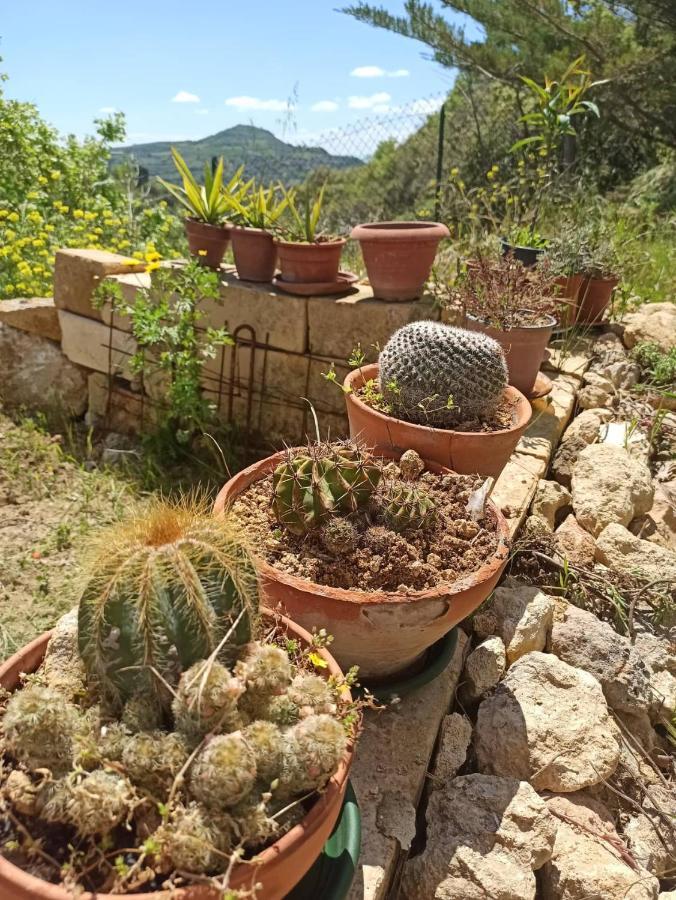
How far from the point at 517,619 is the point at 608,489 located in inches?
36.6

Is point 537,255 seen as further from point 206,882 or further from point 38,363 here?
point 206,882

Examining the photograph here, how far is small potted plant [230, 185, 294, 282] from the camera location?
3.59 metres

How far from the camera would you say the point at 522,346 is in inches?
126

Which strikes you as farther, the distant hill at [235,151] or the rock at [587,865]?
the distant hill at [235,151]

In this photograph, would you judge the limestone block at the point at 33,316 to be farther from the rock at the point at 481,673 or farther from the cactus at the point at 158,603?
the cactus at the point at 158,603

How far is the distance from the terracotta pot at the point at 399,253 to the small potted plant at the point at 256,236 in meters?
0.56

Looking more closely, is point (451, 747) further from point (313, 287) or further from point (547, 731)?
point (313, 287)

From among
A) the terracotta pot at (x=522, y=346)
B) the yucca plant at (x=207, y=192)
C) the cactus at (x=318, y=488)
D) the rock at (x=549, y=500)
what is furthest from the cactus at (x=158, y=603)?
the yucca plant at (x=207, y=192)

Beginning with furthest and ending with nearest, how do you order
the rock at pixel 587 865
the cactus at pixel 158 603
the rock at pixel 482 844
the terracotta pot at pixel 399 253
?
the terracotta pot at pixel 399 253
the rock at pixel 587 865
the rock at pixel 482 844
the cactus at pixel 158 603

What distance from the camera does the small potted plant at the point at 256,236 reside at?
11.8 ft

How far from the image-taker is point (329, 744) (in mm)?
1076

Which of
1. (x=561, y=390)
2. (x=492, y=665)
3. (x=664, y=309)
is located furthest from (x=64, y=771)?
(x=664, y=309)

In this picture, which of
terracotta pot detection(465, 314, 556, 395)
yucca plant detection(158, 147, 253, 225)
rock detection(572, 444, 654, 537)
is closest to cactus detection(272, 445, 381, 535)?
rock detection(572, 444, 654, 537)

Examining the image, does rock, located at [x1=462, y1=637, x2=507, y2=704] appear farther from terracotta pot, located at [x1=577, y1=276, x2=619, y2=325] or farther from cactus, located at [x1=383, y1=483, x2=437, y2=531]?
terracotta pot, located at [x1=577, y1=276, x2=619, y2=325]
